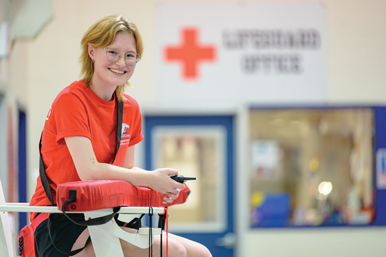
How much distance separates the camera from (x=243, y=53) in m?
3.27

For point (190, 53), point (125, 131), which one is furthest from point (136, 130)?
point (190, 53)

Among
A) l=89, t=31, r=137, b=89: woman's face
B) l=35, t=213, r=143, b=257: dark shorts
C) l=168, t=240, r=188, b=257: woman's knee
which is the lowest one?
l=168, t=240, r=188, b=257: woman's knee

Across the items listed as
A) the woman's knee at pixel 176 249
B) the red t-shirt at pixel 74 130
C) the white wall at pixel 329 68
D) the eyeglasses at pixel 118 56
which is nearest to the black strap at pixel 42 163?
the red t-shirt at pixel 74 130

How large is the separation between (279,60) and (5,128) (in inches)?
83.1

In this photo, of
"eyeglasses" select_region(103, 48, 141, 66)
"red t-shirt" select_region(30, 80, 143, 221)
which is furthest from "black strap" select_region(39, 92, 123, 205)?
"eyeglasses" select_region(103, 48, 141, 66)

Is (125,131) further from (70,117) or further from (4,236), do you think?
(4,236)

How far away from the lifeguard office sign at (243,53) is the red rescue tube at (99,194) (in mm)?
2309

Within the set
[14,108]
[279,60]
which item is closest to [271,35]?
[279,60]

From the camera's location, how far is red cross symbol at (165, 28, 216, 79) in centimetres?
328

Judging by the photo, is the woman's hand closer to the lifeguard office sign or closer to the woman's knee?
the woman's knee

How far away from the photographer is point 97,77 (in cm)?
109

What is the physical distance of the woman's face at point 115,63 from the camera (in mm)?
1048

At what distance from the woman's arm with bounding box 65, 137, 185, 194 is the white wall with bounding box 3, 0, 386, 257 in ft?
7.37

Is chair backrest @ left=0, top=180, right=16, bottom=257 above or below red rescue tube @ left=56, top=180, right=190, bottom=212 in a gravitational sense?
below
